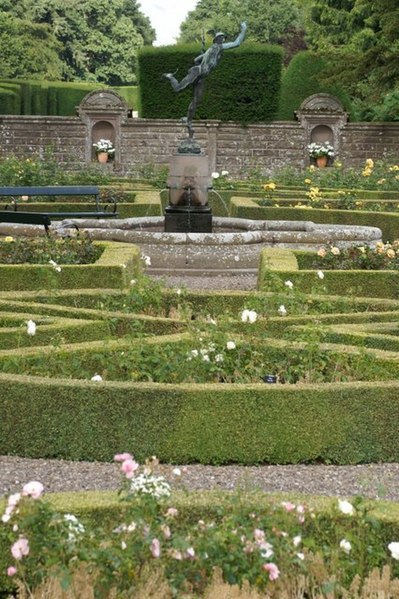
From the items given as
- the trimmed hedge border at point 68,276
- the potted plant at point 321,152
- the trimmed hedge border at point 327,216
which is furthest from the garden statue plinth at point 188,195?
the potted plant at point 321,152

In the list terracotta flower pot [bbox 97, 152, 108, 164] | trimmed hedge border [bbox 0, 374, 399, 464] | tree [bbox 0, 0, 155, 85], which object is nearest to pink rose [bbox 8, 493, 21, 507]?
trimmed hedge border [bbox 0, 374, 399, 464]

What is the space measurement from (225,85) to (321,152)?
329 cm

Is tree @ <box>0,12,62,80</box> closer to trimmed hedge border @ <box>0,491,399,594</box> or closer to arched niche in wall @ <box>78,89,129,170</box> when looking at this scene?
arched niche in wall @ <box>78,89,129,170</box>

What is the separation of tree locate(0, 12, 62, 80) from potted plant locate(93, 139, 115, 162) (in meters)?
14.6

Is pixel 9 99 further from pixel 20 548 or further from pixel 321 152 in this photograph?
pixel 20 548

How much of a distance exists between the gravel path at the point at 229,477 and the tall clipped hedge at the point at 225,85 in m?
24.8

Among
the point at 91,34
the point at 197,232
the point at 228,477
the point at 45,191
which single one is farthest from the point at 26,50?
the point at 228,477

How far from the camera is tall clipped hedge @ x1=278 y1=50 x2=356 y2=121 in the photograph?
31.7 meters

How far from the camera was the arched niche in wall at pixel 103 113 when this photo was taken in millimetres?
30312

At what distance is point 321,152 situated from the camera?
29.5 m

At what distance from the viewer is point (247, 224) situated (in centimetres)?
1631

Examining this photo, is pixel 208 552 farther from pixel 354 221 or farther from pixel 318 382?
pixel 354 221

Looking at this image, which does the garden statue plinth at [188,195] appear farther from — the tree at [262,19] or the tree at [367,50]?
the tree at [262,19]

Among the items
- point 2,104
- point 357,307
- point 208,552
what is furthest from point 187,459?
point 2,104
